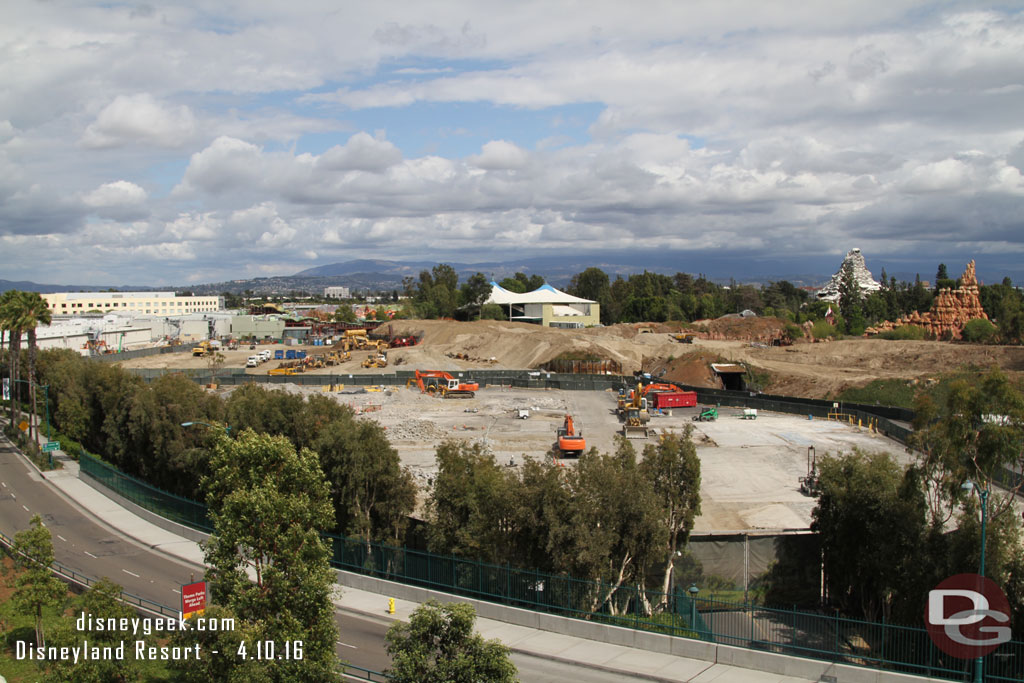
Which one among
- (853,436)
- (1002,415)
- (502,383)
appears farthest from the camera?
(502,383)

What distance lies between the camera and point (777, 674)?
20062 mm

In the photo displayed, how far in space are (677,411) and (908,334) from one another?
6476cm

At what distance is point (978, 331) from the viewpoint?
109250 millimetres

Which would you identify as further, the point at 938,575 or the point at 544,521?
the point at 544,521

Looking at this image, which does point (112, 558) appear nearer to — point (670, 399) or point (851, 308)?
point (670, 399)

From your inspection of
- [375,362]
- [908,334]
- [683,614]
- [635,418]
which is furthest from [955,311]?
[683,614]

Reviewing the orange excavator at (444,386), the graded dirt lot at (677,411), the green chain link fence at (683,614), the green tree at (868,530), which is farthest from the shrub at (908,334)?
the green chain link fence at (683,614)

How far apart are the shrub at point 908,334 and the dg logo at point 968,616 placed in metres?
103

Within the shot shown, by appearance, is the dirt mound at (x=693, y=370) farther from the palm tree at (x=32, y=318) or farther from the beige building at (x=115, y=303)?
the beige building at (x=115, y=303)

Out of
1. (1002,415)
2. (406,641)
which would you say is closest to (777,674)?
(1002,415)

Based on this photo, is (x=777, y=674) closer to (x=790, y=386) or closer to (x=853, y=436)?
(x=853, y=436)

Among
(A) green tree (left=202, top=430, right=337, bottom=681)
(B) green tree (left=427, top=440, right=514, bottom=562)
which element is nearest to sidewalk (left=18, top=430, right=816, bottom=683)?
(A) green tree (left=202, top=430, right=337, bottom=681)

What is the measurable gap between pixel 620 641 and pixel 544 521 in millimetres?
4236

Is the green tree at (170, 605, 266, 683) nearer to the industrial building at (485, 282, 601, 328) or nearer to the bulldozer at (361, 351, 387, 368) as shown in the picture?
the bulldozer at (361, 351, 387, 368)
